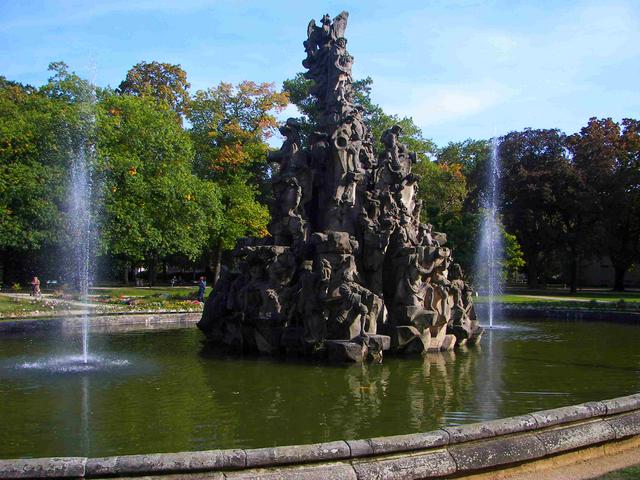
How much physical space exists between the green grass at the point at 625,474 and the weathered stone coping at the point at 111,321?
697 inches

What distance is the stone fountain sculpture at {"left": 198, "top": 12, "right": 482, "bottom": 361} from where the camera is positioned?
14.8 meters

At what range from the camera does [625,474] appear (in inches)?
273

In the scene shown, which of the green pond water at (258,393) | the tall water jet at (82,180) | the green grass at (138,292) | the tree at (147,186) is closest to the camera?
the green pond water at (258,393)

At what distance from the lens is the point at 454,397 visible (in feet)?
34.9

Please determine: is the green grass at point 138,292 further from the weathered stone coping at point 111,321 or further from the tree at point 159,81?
the tree at point 159,81

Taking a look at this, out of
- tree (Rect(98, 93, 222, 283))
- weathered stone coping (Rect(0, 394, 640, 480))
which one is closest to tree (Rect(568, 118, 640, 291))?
tree (Rect(98, 93, 222, 283))

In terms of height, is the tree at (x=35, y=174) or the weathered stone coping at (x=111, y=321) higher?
the tree at (x=35, y=174)

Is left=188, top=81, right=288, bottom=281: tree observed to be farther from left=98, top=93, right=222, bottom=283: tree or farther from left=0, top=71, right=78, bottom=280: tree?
left=0, top=71, right=78, bottom=280: tree

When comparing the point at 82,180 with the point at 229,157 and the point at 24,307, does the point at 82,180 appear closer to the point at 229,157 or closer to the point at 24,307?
the point at 24,307

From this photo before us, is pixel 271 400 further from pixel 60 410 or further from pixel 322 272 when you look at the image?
pixel 322 272

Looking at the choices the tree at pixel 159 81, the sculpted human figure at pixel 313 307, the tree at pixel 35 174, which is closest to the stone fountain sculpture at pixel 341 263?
the sculpted human figure at pixel 313 307

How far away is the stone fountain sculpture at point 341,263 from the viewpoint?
1476 centimetres

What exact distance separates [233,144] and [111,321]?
92.4 feet

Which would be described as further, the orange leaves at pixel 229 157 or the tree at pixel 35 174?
the orange leaves at pixel 229 157
